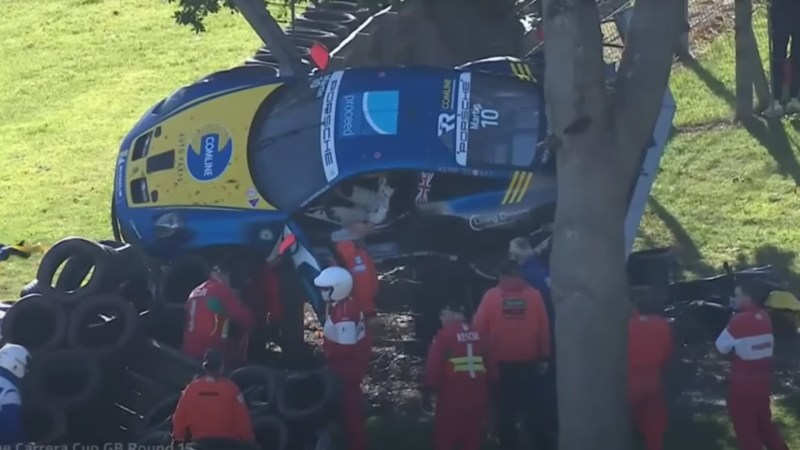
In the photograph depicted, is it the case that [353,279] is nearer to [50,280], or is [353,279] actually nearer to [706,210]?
[50,280]

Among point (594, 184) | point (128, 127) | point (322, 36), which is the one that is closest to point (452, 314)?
point (594, 184)

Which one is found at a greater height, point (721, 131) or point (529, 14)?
point (529, 14)

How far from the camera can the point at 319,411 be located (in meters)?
10.9

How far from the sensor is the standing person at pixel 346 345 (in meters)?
11.4

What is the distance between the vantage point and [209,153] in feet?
43.6

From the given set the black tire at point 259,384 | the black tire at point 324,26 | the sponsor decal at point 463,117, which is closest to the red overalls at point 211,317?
the black tire at point 259,384

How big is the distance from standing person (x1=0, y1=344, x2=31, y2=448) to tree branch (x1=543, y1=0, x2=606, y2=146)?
4.15 meters

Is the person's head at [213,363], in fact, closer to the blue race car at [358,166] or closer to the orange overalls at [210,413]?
the orange overalls at [210,413]

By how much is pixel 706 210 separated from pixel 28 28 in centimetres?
1758

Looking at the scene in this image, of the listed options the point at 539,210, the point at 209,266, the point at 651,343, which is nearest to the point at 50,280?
the point at 209,266

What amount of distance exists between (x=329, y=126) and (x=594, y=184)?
390cm

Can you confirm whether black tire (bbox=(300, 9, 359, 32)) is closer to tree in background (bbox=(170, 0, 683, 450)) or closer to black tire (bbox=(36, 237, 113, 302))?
black tire (bbox=(36, 237, 113, 302))

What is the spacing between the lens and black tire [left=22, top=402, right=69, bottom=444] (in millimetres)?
11438

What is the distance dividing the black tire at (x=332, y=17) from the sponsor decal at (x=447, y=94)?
865 centimetres
